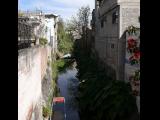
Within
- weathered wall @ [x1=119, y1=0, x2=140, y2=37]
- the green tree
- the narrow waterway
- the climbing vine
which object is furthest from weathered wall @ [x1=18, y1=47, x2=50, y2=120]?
the green tree

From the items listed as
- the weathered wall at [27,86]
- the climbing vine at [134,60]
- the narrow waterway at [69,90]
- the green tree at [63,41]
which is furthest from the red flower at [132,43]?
the green tree at [63,41]

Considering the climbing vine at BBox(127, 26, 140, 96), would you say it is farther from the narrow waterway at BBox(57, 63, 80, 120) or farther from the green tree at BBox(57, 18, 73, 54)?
the green tree at BBox(57, 18, 73, 54)

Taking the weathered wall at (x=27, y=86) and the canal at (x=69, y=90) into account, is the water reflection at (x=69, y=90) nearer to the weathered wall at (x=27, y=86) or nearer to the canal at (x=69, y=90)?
the canal at (x=69, y=90)

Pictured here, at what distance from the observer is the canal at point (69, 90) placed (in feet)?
66.3

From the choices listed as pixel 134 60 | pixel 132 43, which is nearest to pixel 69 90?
pixel 134 60

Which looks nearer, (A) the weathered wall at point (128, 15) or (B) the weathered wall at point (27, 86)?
(B) the weathered wall at point (27, 86)

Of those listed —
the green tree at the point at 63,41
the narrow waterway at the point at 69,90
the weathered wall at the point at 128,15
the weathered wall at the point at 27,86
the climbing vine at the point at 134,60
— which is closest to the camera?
the weathered wall at the point at 27,86

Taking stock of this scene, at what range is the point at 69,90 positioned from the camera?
28.4 meters

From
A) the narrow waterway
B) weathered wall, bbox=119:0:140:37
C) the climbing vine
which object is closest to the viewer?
the climbing vine

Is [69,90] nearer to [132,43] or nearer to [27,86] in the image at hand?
[132,43]

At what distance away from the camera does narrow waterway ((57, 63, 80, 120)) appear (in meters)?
20.2

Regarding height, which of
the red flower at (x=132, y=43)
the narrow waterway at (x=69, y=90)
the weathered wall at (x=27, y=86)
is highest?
the red flower at (x=132, y=43)

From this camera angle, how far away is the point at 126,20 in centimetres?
1850
